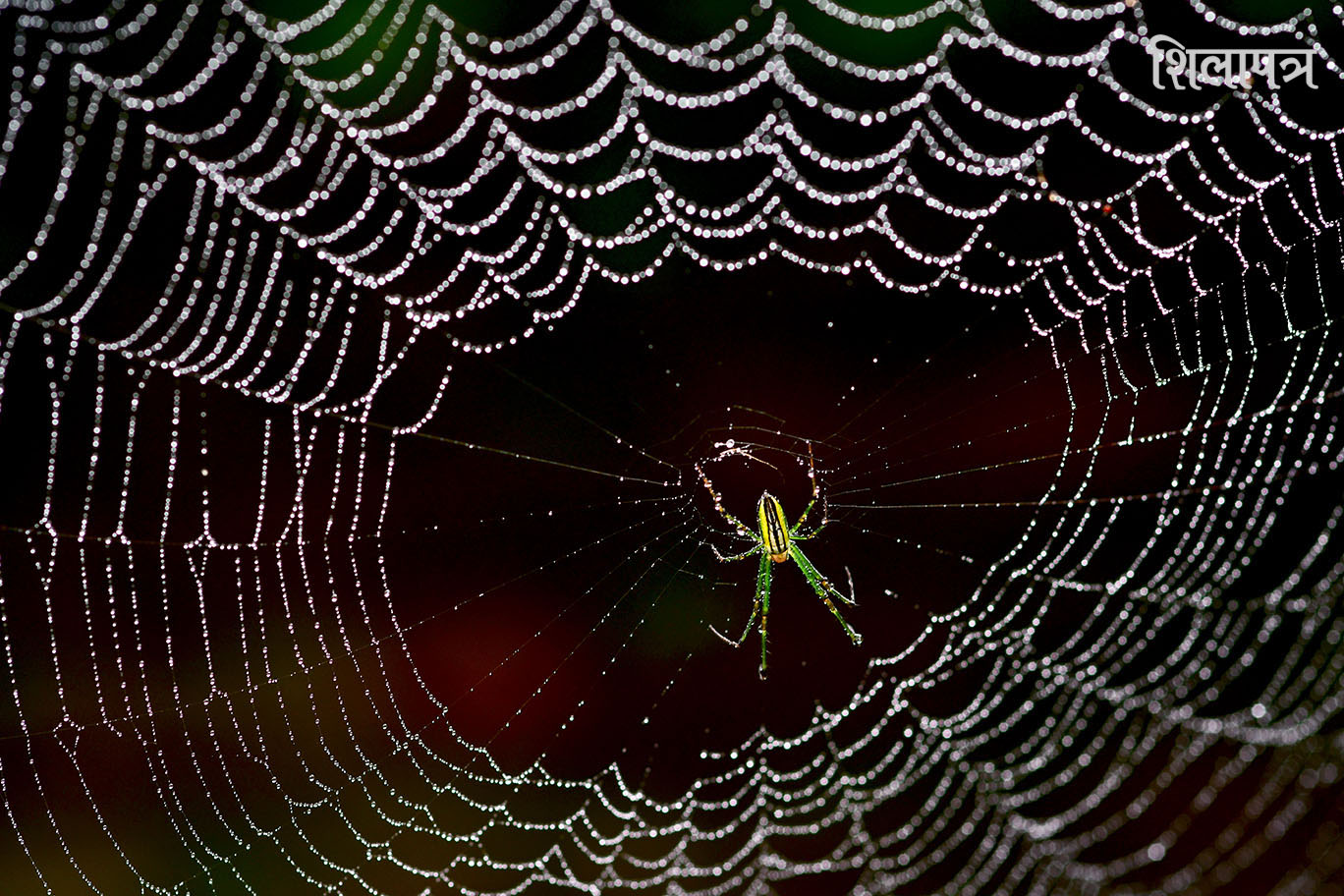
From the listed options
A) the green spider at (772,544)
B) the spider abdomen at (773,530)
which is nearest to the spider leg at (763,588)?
the green spider at (772,544)

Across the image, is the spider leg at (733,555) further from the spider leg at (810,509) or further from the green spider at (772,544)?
the spider leg at (810,509)

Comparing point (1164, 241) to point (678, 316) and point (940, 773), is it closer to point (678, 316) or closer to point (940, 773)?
point (678, 316)

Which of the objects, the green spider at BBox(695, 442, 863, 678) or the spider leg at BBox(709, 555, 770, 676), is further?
the spider leg at BBox(709, 555, 770, 676)

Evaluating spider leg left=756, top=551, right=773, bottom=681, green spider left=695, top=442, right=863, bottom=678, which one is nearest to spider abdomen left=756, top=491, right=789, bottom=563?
green spider left=695, top=442, right=863, bottom=678

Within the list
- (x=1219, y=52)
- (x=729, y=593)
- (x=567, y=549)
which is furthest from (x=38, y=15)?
(x=1219, y=52)

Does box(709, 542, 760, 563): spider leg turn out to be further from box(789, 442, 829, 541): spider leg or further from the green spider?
box(789, 442, 829, 541): spider leg

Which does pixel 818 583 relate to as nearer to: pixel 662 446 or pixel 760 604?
pixel 760 604

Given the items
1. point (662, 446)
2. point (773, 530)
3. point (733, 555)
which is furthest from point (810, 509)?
point (662, 446)
